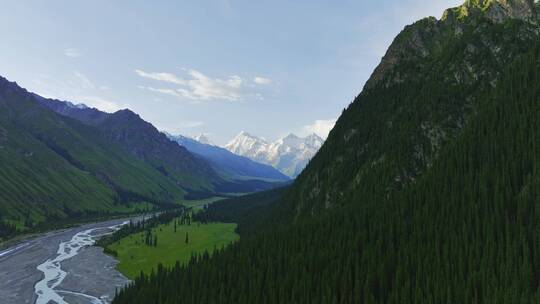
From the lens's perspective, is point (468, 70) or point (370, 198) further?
point (468, 70)

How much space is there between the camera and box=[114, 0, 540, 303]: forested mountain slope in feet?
364

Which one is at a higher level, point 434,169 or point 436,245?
point 434,169

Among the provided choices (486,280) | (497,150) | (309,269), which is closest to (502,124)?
(497,150)

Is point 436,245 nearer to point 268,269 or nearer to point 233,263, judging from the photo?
point 268,269

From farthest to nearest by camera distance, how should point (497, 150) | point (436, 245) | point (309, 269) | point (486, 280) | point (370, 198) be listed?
point (370, 198), point (497, 150), point (309, 269), point (436, 245), point (486, 280)

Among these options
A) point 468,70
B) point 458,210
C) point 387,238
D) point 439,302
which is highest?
point 468,70

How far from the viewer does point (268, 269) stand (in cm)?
13500

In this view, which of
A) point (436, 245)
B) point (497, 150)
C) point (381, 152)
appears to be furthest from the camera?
point (381, 152)

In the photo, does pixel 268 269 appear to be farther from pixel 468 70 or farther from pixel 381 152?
pixel 468 70

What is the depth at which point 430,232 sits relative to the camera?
427 ft

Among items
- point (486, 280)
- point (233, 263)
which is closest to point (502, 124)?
point (486, 280)

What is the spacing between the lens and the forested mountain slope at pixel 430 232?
111 meters

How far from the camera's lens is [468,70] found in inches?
7810

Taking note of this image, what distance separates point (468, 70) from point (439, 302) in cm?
12515
